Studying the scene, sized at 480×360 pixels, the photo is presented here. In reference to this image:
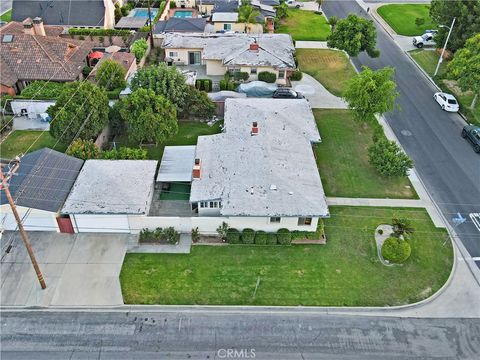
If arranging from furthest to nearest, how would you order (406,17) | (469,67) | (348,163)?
(406,17) < (469,67) < (348,163)

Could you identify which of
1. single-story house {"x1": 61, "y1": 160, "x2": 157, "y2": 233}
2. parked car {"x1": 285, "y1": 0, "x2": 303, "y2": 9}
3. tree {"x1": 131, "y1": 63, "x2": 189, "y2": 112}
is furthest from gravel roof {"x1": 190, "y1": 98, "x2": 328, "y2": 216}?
parked car {"x1": 285, "y1": 0, "x2": 303, "y2": 9}

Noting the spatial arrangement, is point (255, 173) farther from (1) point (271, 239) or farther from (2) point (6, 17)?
(2) point (6, 17)

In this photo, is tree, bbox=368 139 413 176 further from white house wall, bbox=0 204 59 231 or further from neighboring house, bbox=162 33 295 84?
white house wall, bbox=0 204 59 231

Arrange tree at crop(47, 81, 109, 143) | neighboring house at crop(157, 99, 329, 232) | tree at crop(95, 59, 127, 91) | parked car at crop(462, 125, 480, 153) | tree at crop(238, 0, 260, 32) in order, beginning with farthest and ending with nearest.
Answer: tree at crop(238, 0, 260, 32) < tree at crop(95, 59, 127, 91) < parked car at crop(462, 125, 480, 153) < tree at crop(47, 81, 109, 143) < neighboring house at crop(157, 99, 329, 232)

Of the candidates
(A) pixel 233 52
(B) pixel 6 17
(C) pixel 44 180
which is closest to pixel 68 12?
(B) pixel 6 17

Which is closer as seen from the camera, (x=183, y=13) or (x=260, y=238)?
(x=260, y=238)

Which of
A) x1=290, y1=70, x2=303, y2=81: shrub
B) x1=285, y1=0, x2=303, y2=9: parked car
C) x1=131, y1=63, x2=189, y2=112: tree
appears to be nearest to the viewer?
x1=131, y1=63, x2=189, y2=112: tree

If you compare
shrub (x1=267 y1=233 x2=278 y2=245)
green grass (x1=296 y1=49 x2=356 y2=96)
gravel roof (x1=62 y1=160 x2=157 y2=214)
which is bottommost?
shrub (x1=267 y1=233 x2=278 y2=245)
